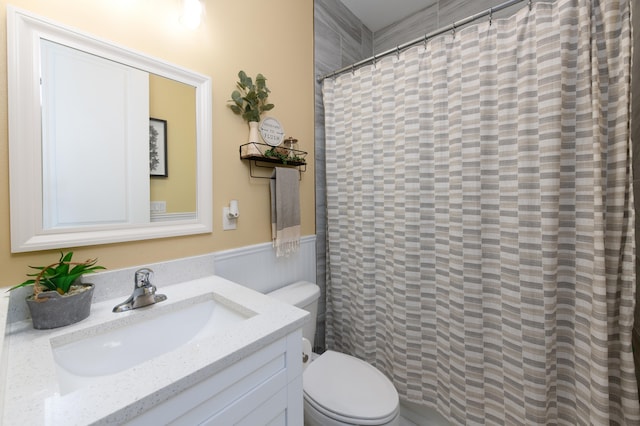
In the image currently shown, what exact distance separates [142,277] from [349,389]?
0.94 metres

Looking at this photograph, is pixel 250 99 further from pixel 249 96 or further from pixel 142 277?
pixel 142 277

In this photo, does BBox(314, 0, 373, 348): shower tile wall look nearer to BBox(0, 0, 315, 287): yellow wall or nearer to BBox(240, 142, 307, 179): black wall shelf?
BBox(0, 0, 315, 287): yellow wall

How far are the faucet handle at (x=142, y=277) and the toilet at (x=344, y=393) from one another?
0.64 m

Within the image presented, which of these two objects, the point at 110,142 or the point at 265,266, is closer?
the point at 110,142

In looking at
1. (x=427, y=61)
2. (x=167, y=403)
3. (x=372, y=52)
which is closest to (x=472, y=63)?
(x=427, y=61)

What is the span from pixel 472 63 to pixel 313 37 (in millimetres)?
1009

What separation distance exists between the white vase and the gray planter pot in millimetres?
882

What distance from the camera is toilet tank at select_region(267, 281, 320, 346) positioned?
136cm

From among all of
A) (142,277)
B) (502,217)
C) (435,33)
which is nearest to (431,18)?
(435,33)

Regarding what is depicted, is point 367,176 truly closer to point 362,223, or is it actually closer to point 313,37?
point 362,223

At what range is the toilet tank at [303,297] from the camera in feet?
4.47

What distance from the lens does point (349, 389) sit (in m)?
1.13

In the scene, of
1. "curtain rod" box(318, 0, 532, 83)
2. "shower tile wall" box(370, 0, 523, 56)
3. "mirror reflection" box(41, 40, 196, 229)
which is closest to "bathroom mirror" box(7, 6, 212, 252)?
"mirror reflection" box(41, 40, 196, 229)

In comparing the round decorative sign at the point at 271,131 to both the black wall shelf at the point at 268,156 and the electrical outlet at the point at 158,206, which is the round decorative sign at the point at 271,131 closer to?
the black wall shelf at the point at 268,156
